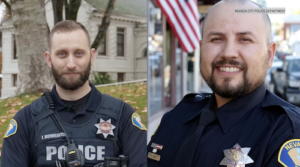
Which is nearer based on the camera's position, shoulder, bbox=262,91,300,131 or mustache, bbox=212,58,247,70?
shoulder, bbox=262,91,300,131

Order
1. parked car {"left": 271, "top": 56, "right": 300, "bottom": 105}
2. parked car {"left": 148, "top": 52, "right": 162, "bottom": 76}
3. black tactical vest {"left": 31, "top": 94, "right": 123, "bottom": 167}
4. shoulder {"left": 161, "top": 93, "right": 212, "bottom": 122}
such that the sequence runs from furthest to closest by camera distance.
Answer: parked car {"left": 271, "top": 56, "right": 300, "bottom": 105}, parked car {"left": 148, "top": 52, "right": 162, "bottom": 76}, shoulder {"left": 161, "top": 93, "right": 212, "bottom": 122}, black tactical vest {"left": 31, "top": 94, "right": 123, "bottom": 167}

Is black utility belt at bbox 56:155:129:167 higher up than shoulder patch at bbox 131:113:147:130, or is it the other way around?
shoulder patch at bbox 131:113:147:130

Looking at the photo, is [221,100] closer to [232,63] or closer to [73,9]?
[232,63]

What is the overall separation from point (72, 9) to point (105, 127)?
0.64m

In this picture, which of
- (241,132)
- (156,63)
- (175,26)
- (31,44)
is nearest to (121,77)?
(31,44)

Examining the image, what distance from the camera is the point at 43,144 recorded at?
1625mm

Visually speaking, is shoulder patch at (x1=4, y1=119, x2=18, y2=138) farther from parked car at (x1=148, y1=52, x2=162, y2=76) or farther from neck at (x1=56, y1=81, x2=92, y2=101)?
parked car at (x1=148, y1=52, x2=162, y2=76)

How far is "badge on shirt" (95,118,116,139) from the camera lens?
168 cm

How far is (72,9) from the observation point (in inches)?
68.7

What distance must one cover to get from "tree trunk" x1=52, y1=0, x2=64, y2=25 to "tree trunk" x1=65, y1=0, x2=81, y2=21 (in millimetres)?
31

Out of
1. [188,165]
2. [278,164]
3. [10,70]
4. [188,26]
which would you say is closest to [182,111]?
[188,165]

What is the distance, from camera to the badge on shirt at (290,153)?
152 cm

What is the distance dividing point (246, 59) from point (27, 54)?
116cm

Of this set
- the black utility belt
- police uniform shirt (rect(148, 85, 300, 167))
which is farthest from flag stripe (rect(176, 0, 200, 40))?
the black utility belt
